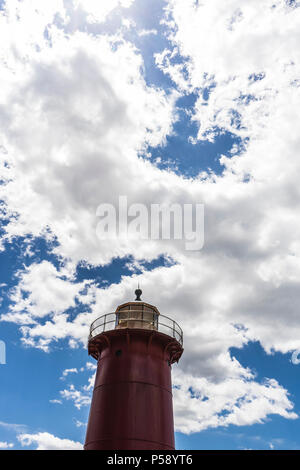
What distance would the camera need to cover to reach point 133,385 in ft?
69.2

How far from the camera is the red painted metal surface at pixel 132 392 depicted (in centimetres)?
1967

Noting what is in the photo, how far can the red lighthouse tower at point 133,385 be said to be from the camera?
64.7 ft

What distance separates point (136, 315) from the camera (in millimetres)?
24828

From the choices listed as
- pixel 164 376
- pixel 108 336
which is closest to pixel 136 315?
pixel 108 336

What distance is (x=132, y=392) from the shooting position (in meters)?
20.8

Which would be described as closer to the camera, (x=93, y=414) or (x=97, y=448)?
(x=97, y=448)

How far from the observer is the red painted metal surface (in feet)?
64.5

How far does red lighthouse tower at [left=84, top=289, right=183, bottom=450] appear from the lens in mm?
19719

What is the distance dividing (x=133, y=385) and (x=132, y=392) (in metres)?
0.40
